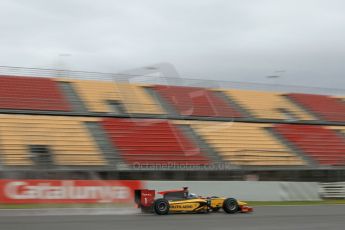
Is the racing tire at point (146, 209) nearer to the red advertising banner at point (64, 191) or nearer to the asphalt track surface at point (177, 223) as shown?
the asphalt track surface at point (177, 223)

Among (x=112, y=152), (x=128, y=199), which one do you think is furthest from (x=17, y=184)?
(x=112, y=152)

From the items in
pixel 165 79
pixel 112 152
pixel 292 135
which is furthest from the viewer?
pixel 165 79

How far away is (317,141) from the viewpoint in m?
30.3

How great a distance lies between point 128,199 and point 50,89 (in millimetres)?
11484

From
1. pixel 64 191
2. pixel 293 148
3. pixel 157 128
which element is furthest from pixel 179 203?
pixel 293 148

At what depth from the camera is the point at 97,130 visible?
2542 cm

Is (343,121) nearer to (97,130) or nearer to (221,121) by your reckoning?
(221,121)

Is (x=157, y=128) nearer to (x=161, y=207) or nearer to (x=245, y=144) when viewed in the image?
(x=245, y=144)

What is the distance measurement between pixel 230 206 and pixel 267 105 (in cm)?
1959

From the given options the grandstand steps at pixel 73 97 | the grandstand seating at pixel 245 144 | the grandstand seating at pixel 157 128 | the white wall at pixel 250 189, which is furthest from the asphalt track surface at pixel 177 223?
the grandstand steps at pixel 73 97

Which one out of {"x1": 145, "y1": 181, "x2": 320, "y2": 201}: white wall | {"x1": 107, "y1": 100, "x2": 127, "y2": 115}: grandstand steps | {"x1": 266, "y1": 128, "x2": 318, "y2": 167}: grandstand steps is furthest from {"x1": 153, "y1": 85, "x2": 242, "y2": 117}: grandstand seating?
{"x1": 145, "y1": 181, "x2": 320, "y2": 201}: white wall

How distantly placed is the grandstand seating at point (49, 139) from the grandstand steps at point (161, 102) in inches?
225

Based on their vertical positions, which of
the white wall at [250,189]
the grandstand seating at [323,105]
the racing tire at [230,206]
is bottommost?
the white wall at [250,189]

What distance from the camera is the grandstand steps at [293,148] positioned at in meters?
27.5
